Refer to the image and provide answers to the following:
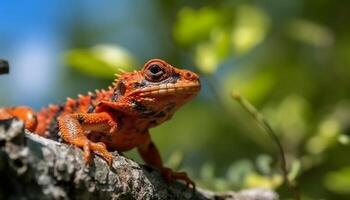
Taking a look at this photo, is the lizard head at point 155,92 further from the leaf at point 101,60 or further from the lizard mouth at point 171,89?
the leaf at point 101,60

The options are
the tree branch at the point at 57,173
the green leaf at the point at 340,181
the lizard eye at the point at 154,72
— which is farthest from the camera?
the lizard eye at the point at 154,72

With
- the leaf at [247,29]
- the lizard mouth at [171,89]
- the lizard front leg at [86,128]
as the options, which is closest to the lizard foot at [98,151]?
the lizard front leg at [86,128]

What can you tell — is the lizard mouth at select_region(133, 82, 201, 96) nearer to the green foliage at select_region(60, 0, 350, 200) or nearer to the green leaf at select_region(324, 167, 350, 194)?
the green foliage at select_region(60, 0, 350, 200)

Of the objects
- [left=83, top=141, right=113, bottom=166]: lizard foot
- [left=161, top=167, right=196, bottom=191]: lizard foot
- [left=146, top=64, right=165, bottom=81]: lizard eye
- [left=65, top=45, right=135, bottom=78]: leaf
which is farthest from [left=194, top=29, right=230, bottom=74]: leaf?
[left=83, top=141, right=113, bottom=166]: lizard foot

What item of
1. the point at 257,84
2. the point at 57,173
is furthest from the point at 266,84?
the point at 57,173

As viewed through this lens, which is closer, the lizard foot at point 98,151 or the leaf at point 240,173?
the lizard foot at point 98,151
